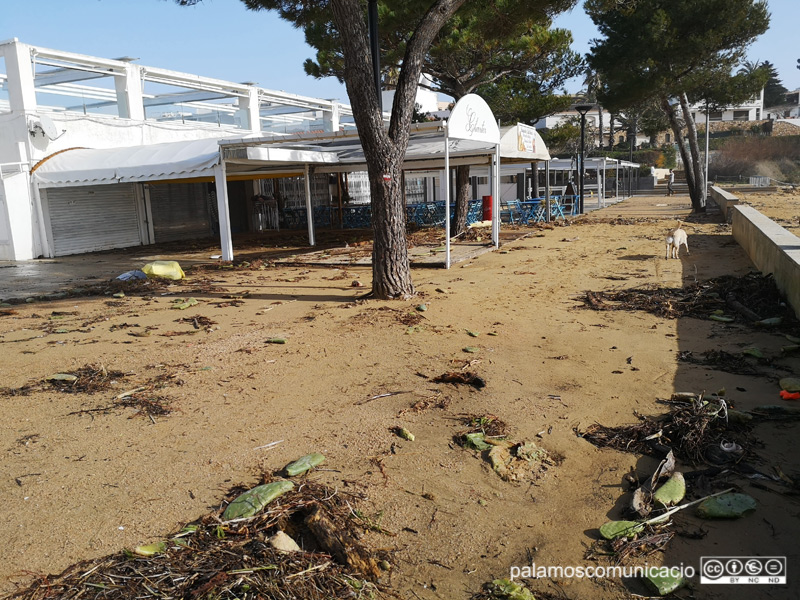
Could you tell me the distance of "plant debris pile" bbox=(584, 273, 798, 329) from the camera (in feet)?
22.5

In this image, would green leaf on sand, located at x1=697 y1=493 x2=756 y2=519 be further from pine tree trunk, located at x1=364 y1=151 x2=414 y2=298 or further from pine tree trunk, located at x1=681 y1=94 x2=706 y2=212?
pine tree trunk, located at x1=681 y1=94 x2=706 y2=212

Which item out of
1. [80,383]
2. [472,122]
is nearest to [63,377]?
[80,383]

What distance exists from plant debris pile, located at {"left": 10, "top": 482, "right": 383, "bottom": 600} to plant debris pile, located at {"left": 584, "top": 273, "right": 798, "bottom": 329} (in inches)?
212

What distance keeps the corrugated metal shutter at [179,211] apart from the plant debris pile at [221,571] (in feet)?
61.1

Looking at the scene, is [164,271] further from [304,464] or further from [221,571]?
[221,571]

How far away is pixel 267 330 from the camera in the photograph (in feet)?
23.6

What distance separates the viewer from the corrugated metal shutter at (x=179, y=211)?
2014 centimetres

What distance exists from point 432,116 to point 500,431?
28.0 meters

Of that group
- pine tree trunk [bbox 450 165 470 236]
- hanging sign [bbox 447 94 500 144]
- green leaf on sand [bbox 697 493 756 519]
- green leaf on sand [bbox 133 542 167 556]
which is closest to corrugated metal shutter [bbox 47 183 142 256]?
pine tree trunk [bbox 450 165 470 236]

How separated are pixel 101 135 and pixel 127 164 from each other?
3.61 meters

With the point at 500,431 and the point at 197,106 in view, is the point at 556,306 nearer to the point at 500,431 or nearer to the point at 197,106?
the point at 500,431

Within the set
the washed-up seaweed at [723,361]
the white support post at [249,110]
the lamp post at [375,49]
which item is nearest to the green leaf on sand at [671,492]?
the washed-up seaweed at [723,361]

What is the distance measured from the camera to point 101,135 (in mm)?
18406

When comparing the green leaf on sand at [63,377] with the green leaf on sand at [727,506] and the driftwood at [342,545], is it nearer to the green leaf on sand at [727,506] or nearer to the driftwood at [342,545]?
the driftwood at [342,545]
